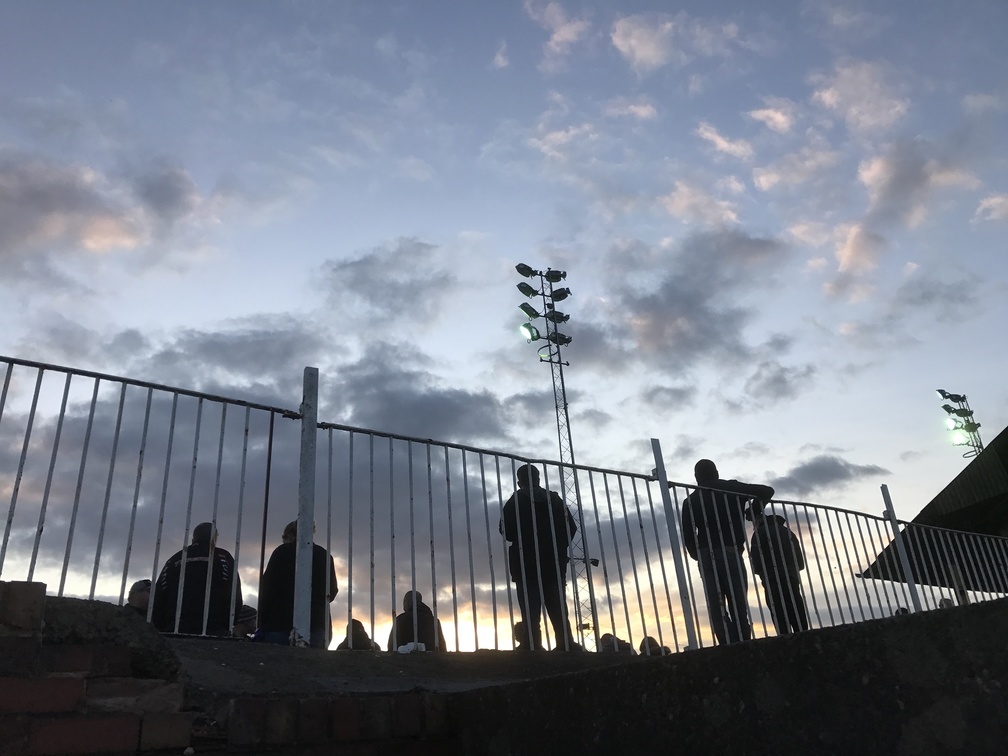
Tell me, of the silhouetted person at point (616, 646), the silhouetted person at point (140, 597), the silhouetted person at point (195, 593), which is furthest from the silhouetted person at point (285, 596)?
the silhouetted person at point (616, 646)

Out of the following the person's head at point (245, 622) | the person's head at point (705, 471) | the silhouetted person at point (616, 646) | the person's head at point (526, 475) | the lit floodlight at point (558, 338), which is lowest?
the silhouetted person at point (616, 646)

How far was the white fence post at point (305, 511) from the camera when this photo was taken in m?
3.49

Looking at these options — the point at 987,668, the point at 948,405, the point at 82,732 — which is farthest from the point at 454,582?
the point at 948,405

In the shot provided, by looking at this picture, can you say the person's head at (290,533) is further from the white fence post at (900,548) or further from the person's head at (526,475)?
the white fence post at (900,548)

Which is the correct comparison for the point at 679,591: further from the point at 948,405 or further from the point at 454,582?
the point at 948,405

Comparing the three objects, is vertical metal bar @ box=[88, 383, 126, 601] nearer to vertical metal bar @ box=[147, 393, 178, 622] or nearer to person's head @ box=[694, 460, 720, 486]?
vertical metal bar @ box=[147, 393, 178, 622]

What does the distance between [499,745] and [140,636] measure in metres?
1.13

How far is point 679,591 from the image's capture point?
4906 mm

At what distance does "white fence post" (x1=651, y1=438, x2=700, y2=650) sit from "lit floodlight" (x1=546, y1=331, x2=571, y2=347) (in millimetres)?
9624

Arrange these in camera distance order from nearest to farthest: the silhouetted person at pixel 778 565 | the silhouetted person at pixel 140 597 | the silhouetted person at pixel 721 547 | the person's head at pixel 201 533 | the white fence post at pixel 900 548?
the person's head at pixel 201 533, the silhouetted person at pixel 140 597, the silhouetted person at pixel 721 547, the silhouetted person at pixel 778 565, the white fence post at pixel 900 548

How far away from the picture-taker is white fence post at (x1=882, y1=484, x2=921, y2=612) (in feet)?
21.5

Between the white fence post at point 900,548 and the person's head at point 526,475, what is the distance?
3788 millimetres

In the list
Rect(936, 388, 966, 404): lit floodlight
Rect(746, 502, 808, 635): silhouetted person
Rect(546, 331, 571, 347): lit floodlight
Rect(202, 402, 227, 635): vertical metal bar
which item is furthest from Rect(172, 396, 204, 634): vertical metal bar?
Rect(936, 388, 966, 404): lit floodlight

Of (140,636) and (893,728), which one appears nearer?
(893,728)
